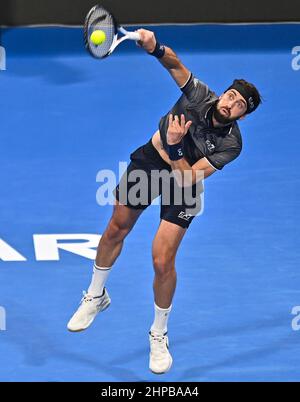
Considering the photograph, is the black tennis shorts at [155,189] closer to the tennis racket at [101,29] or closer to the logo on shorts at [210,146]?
the logo on shorts at [210,146]

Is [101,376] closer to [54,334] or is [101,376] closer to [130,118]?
[54,334]

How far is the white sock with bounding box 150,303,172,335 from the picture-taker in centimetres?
1079

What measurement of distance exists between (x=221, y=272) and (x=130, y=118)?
354cm

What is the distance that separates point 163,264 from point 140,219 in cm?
311

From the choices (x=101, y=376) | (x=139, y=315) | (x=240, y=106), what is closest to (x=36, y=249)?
(x=139, y=315)

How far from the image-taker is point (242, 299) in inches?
476

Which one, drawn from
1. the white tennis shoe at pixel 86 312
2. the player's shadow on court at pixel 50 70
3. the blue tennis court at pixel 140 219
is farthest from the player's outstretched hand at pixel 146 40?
the player's shadow on court at pixel 50 70

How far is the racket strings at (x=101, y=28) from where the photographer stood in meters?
10.1

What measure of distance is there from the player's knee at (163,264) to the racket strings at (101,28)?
5.60 feet

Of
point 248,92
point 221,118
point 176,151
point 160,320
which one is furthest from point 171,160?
point 160,320

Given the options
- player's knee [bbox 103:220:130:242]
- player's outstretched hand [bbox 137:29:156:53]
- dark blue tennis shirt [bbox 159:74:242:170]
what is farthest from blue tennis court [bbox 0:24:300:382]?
player's outstretched hand [bbox 137:29:156:53]

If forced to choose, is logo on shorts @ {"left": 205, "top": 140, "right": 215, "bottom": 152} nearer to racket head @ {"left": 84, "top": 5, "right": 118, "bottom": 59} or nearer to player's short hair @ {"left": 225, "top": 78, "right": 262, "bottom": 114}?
player's short hair @ {"left": 225, "top": 78, "right": 262, "bottom": 114}

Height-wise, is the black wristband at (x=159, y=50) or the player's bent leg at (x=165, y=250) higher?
the black wristband at (x=159, y=50)

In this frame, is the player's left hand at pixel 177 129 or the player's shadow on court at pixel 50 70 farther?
the player's shadow on court at pixel 50 70
